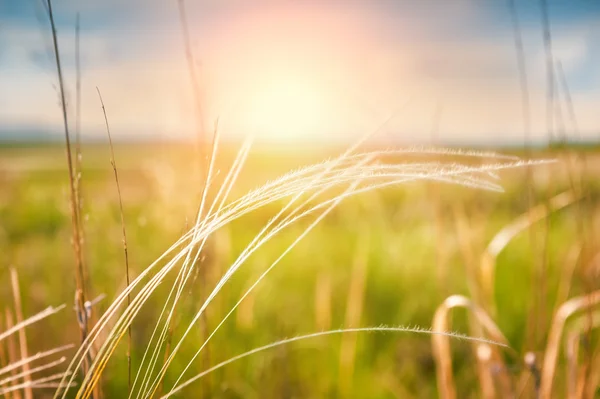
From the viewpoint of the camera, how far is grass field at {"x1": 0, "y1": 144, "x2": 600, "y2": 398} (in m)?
1.33

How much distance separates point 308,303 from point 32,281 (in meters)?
1.16

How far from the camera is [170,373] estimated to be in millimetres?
1621

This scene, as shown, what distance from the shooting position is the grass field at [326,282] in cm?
133

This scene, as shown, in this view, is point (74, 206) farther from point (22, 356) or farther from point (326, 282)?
point (326, 282)

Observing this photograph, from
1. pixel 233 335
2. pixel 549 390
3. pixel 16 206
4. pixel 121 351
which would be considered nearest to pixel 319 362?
pixel 233 335

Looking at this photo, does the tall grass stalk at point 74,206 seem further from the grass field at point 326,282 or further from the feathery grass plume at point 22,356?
the grass field at point 326,282

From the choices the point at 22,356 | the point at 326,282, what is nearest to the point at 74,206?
the point at 22,356

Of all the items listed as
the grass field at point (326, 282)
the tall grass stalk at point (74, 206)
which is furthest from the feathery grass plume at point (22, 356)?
the grass field at point (326, 282)

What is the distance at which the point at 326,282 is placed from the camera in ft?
5.18

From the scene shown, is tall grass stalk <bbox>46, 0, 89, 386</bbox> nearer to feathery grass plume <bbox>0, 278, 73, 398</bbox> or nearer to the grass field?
feathery grass plume <bbox>0, 278, 73, 398</bbox>

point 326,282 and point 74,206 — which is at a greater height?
point 74,206

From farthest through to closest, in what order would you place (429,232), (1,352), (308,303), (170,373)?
(429,232) < (308,303) < (170,373) < (1,352)

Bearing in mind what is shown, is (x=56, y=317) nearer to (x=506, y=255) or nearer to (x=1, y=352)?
(x=1, y=352)

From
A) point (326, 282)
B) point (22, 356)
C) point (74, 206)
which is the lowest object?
point (326, 282)
